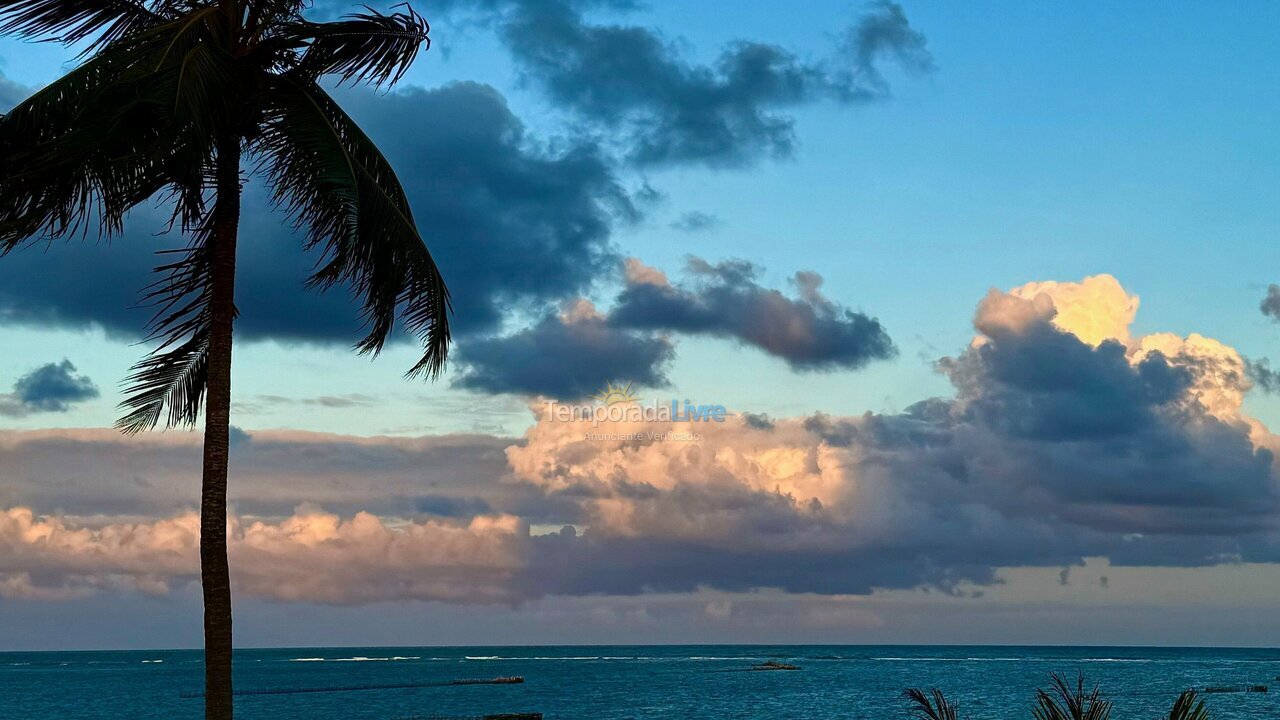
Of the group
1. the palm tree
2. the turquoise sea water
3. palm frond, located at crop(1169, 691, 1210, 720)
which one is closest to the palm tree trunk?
the palm tree

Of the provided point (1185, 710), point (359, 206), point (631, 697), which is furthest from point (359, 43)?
point (631, 697)

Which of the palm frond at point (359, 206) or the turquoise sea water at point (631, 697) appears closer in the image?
the palm frond at point (359, 206)

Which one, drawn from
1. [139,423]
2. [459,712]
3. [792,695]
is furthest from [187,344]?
[792,695]

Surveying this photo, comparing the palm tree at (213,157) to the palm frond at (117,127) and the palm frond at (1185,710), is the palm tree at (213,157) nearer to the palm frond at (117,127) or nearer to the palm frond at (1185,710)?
the palm frond at (117,127)

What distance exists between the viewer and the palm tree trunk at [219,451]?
14430mm

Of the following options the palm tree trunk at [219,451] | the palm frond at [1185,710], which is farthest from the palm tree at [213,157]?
the palm frond at [1185,710]

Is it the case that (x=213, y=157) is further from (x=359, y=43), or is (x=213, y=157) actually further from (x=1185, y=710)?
(x=1185, y=710)

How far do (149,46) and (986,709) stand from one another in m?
109

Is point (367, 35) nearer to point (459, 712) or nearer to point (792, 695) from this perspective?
point (459, 712)

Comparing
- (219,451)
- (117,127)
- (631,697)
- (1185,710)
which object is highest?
(117,127)

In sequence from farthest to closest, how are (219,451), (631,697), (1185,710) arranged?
1. (631,697)
2. (219,451)
3. (1185,710)

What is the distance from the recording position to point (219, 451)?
14.8 m

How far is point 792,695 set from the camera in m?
127

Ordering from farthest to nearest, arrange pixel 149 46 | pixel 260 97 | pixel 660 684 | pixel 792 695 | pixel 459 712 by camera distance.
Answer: pixel 660 684 → pixel 792 695 → pixel 459 712 → pixel 260 97 → pixel 149 46
